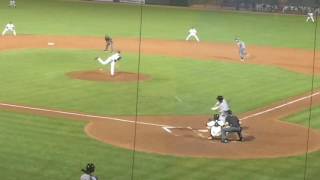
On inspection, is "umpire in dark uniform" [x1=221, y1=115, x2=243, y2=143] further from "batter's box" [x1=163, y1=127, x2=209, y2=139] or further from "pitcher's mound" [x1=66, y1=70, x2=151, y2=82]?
Answer: "pitcher's mound" [x1=66, y1=70, x2=151, y2=82]

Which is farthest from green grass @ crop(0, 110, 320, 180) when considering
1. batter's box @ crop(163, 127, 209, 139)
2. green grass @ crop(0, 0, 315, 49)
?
green grass @ crop(0, 0, 315, 49)

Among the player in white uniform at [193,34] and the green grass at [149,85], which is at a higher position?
the player in white uniform at [193,34]

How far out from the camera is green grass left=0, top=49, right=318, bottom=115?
1981 centimetres

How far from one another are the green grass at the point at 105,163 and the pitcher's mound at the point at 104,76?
29.6 feet

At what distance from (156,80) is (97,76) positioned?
8.54ft

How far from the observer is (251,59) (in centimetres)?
3288

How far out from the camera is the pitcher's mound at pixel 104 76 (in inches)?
962

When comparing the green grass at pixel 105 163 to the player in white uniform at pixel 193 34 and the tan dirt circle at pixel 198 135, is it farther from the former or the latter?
the player in white uniform at pixel 193 34

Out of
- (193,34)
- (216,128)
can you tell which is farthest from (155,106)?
(193,34)

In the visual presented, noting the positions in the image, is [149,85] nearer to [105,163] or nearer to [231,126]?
[231,126]

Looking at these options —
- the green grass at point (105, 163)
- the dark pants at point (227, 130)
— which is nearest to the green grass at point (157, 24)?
the dark pants at point (227, 130)

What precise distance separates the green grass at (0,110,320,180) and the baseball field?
25mm

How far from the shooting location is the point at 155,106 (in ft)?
64.6

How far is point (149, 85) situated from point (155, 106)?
3986 millimetres
